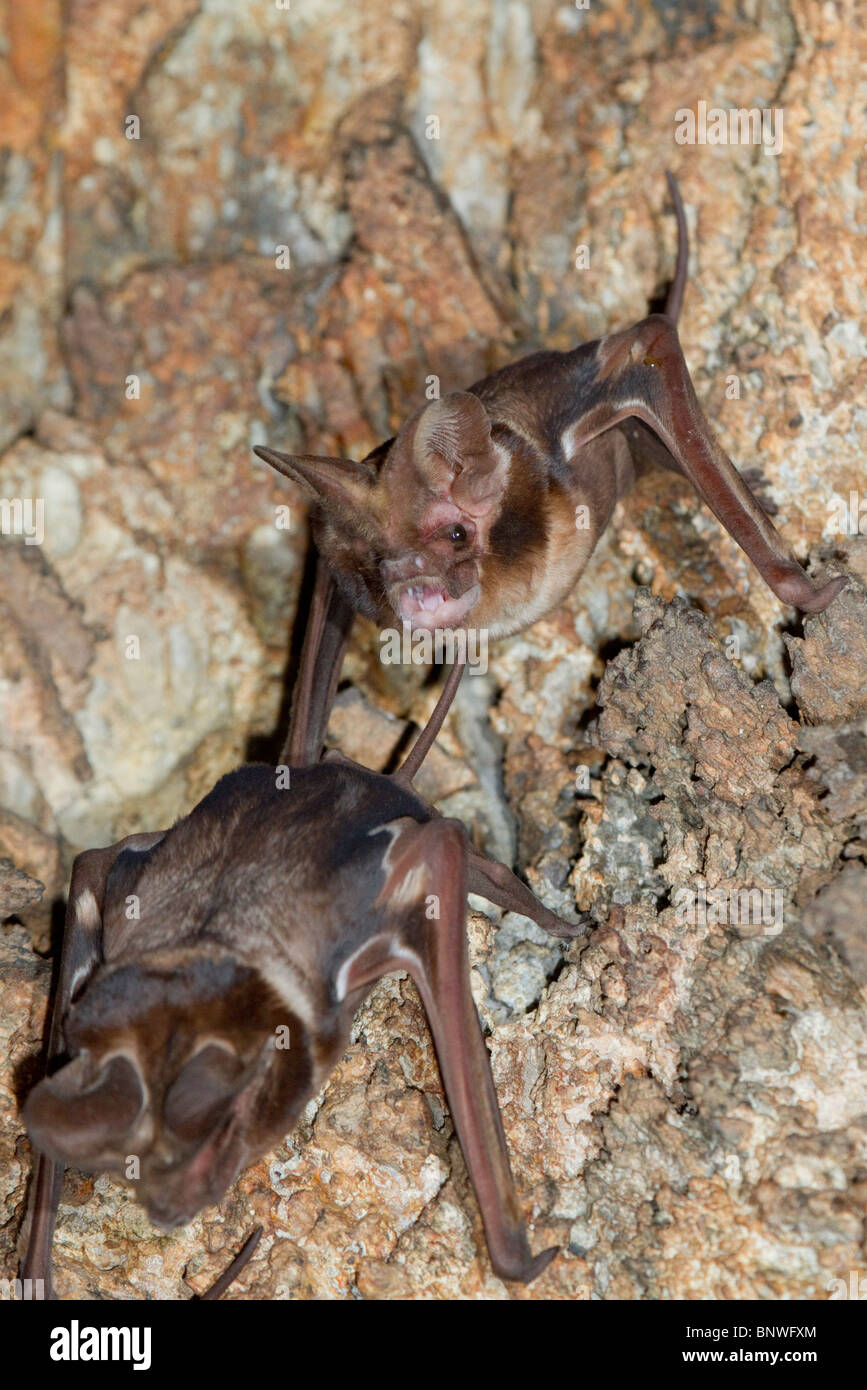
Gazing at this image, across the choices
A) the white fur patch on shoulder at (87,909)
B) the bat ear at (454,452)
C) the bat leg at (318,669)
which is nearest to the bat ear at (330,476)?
the bat ear at (454,452)

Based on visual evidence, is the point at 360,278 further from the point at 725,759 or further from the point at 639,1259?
the point at 639,1259

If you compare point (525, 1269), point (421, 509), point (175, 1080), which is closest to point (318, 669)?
point (421, 509)

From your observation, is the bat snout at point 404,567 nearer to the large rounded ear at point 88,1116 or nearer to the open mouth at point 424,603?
the open mouth at point 424,603

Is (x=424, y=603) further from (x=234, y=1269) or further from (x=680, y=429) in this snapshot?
(x=234, y=1269)

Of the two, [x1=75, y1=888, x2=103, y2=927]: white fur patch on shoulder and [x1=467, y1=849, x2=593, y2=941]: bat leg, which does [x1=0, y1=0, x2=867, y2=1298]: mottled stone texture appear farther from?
[x1=75, y1=888, x2=103, y2=927]: white fur patch on shoulder

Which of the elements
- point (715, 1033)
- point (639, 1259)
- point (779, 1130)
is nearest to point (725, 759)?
point (715, 1033)

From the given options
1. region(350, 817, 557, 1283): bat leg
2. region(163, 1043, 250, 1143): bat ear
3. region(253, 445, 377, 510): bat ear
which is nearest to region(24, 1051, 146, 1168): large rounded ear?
region(163, 1043, 250, 1143): bat ear
